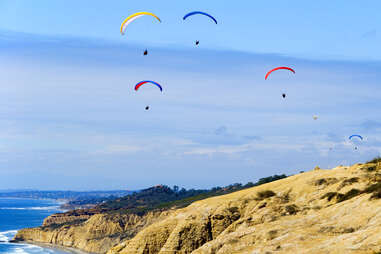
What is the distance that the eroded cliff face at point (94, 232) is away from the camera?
15550 cm

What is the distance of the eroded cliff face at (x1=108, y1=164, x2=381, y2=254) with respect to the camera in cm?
3822

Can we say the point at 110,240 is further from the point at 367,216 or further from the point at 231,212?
the point at 367,216

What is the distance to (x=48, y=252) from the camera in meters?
148

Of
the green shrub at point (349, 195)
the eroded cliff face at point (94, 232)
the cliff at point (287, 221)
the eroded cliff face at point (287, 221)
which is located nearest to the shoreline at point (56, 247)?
the eroded cliff face at point (94, 232)

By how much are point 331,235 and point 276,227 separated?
21.5 ft

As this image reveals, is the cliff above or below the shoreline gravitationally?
below

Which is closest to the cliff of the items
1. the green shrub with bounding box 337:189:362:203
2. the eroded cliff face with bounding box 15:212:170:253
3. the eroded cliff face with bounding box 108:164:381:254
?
the eroded cliff face with bounding box 108:164:381:254

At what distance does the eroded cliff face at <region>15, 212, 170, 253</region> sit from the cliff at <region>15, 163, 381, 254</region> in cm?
9106

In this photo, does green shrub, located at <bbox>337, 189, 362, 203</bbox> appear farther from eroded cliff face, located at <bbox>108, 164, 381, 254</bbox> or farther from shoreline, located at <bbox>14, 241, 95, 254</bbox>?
shoreline, located at <bbox>14, 241, 95, 254</bbox>

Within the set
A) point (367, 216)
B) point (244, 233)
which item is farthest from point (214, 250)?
point (367, 216)

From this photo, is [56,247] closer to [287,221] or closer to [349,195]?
[349,195]

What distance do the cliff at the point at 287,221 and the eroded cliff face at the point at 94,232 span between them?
9106 cm

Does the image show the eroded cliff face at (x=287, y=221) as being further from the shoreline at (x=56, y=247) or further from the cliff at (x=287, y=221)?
the shoreline at (x=56, y=247)

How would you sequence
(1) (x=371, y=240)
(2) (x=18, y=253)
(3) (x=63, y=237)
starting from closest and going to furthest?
(1) (x=371, y=240)
(2) (x=18, y=253)
(3) (x=63, y=237)
